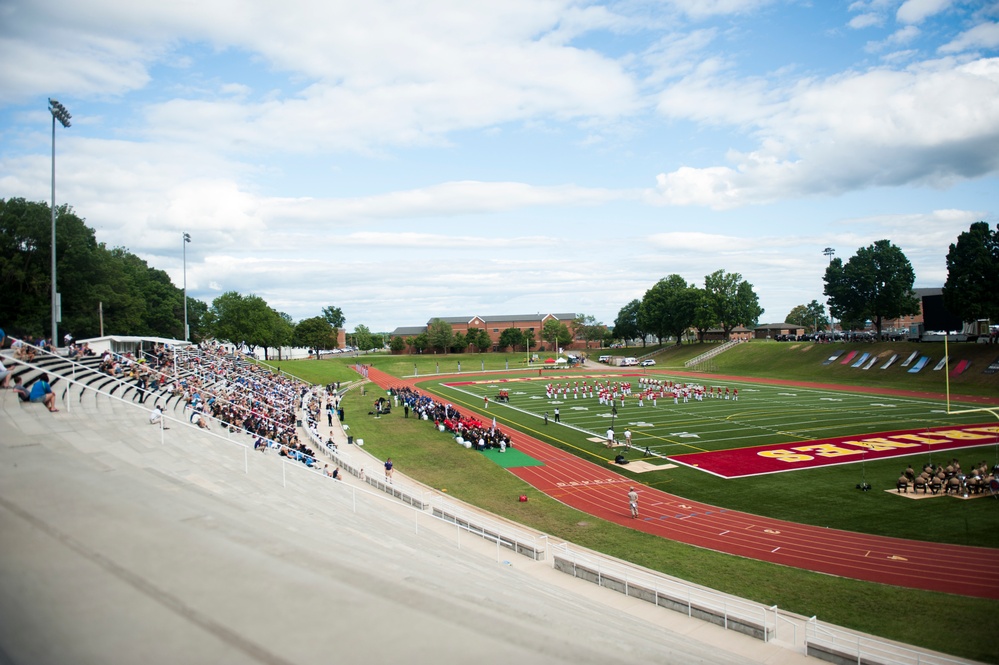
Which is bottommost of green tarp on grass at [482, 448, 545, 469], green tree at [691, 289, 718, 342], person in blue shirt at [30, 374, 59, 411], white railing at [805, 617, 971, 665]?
green tarp on grass at [482, 448, 545, 469]

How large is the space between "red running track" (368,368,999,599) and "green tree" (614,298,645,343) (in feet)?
353

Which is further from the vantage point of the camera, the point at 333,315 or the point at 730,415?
the point at 333,315

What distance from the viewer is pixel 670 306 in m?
103

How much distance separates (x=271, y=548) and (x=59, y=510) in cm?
158

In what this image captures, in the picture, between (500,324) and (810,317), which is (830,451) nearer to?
(500,324)

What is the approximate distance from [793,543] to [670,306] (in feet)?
292

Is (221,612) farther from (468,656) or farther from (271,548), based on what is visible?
(468,656)

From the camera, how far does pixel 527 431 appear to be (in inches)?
1417

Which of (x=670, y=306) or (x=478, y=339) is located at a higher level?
(x=670, y=306)

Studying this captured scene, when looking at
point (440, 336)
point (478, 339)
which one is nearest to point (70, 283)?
point (440, 336)

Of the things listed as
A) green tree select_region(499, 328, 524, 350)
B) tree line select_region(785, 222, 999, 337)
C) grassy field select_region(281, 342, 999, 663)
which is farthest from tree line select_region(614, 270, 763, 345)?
grassy field select_region(281, 342, 999, 663)

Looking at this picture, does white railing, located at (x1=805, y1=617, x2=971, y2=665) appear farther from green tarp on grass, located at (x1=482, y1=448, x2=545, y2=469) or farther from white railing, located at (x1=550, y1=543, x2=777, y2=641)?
green tarp on grass, located at (x1=482, y1=448, x2=545, y2=469)

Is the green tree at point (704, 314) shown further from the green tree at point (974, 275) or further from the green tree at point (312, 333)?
the green tree at point (312, 333)

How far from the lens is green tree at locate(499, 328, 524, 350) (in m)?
126
